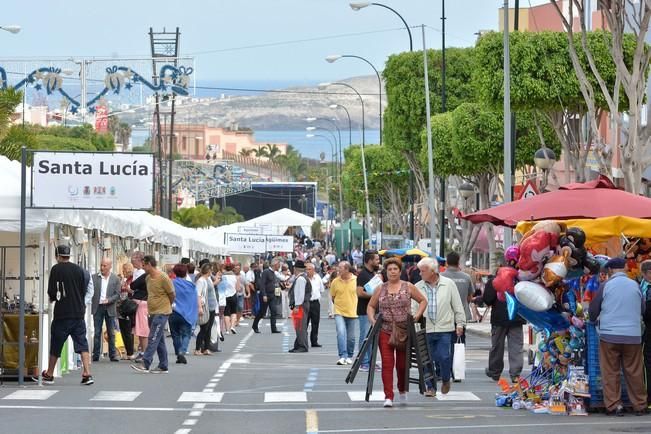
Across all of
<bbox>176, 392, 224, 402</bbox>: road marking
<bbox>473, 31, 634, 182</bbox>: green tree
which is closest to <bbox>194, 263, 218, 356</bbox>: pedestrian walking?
<bbox>176, 392, 224, 402</bbox>: road marking

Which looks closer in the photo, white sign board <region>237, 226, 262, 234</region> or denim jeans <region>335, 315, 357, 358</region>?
denim jeans <region>335, 315, 357, 358</region>

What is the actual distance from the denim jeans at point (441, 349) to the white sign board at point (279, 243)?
40950 millimetres

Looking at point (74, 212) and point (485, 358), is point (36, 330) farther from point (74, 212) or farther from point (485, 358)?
point (485, 358)

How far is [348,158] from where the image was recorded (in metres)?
126

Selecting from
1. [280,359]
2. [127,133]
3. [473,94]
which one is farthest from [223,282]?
[127,133]

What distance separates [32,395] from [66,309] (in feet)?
5.85

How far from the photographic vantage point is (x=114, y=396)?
64.5 feet

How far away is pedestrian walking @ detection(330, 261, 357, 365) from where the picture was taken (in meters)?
26.5

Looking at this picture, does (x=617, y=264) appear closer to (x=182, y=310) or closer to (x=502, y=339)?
(x=502, y=339)

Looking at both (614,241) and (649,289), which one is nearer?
(649,289)

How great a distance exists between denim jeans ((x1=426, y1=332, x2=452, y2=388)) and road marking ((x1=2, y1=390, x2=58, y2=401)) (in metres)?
4.86

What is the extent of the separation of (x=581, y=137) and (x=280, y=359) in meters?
12.5

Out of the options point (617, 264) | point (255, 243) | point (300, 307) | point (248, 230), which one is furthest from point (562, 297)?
point (248, 230)

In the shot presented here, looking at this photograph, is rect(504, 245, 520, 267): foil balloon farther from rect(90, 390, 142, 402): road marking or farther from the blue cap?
rect(90, 390, 142, 402): road marking
